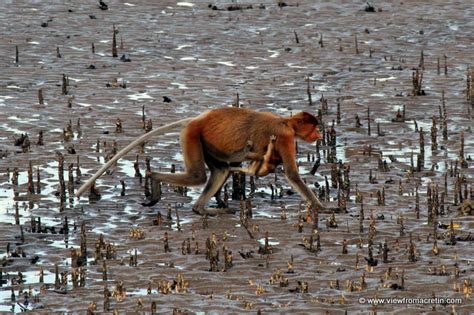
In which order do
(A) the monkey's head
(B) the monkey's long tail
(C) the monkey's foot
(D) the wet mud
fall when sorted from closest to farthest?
(D) the wet mud < (B) the monkey's long tail < (A) the monkey's head < (C) the monkey's foot

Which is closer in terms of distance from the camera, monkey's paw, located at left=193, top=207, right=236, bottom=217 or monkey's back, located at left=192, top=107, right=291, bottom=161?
monkey's back, located at left=192, top=107, right=291, bottom=161

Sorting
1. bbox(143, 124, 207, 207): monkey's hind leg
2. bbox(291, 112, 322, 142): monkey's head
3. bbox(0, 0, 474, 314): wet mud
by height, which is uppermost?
bbox(291, 112, 322, 142): monkey's head

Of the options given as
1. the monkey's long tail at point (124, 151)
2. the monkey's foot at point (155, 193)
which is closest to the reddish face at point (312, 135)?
the monkey's long tail at point (124, 151)

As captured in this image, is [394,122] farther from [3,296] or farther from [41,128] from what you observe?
[3,296]

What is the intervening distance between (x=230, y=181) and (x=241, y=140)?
1.95 metres

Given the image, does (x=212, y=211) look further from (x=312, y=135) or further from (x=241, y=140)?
(x=312, y=135)

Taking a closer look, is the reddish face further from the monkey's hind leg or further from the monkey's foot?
the monkey's foot

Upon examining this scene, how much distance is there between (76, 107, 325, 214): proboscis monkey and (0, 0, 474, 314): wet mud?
459 mm

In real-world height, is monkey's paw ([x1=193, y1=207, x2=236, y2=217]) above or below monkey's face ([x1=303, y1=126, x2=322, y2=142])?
below

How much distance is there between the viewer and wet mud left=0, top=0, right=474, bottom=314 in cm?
1039

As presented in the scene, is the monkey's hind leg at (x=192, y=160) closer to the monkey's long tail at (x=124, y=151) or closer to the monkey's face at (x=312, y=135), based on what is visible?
the monkey's long tail at (x=124, y=151)

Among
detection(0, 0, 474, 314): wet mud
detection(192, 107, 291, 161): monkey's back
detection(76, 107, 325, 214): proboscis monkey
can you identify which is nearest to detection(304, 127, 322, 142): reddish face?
detection(76, 107, 325, 214): proboscis monkey

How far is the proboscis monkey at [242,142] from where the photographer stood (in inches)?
490

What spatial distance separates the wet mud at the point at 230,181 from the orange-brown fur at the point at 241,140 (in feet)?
1.53
